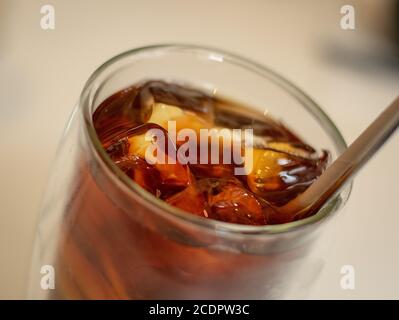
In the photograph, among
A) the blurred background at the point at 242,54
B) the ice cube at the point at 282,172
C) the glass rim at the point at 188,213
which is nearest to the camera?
the glass rim at the point at 188,213

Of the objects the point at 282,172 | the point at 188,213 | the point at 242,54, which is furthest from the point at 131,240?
the point at 242,54

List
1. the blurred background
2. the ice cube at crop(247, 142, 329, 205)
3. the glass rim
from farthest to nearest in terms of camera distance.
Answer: the blurred background
the ice cube at crop(247, 142, 329, 205)
the glass rim

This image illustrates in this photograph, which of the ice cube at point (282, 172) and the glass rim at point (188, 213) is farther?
the ice cube at point (282, 172)

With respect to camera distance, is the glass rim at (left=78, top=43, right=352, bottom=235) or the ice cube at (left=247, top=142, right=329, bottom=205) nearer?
the glass rim at (left=78, top=43, right=352, bottom=235)

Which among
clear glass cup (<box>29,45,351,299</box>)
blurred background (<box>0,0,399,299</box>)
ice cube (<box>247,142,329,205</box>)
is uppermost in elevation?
blurred background (<box>0,0,399,299</box>)

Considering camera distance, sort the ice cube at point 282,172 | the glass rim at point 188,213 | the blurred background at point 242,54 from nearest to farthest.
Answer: the glass rim at point 188,213 → the ice cube at point 282,172 → the blurred background at point 242,54

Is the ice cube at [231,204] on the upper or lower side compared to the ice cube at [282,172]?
lower

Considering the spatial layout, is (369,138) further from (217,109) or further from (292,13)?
(292,13)

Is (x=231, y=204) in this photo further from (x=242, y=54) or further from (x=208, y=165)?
(x=242, y=54)

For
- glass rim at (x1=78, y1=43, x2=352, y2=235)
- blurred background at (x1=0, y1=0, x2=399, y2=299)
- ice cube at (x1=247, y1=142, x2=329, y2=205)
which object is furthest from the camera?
blurred background at (x1=0, y1=0, x2=399, y2=299)
